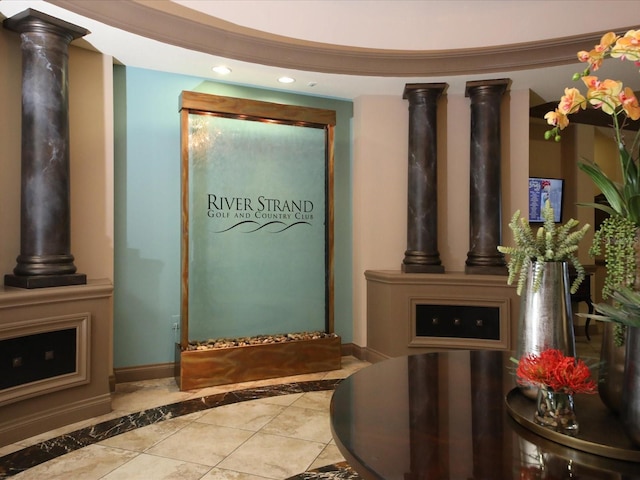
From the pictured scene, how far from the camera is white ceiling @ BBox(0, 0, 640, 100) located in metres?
4.03

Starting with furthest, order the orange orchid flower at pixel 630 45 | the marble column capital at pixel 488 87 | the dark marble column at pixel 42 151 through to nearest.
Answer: the marble column capital at pixel 488 87
the dark marble column at pixel 42 151
the orange orchid flower at pixel 630 45

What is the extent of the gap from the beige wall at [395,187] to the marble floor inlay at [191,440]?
1772 millimetres

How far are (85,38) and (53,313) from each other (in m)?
2.05

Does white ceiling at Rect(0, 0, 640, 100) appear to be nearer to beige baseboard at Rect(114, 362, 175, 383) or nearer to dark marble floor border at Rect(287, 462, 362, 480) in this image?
beige baseboard at Rect(114, 362, 175, 383)

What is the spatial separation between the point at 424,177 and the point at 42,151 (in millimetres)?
3351

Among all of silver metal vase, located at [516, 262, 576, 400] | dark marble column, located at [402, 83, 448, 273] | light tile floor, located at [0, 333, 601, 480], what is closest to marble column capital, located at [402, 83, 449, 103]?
dark marble column, located at [402, 83, 448, 273]

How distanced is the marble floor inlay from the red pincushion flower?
1654 mm

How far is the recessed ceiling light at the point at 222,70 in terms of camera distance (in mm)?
4219

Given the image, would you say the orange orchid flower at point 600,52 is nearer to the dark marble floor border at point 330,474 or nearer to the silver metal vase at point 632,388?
the silver metal vase at point 632,388

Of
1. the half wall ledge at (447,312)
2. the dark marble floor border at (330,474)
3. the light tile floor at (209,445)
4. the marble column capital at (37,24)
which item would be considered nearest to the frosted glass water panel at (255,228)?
the half wall ledge at (447,312)

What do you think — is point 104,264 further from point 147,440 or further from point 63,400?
point 147,440

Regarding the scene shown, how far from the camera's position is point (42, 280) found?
3.19m

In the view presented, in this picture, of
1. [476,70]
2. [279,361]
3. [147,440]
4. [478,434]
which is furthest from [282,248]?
[478,434]

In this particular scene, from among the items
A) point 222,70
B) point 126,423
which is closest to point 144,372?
point 126,423
